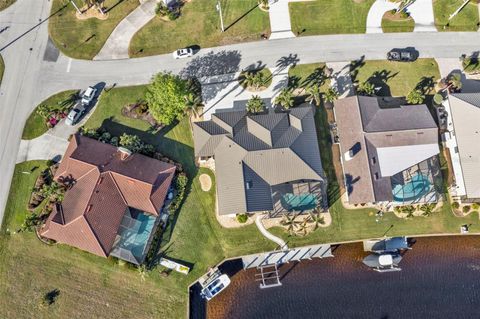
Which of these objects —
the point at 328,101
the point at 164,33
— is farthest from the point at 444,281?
the point at 164,33

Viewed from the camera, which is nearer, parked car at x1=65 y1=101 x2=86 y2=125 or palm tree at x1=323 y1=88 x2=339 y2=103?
palm tree at x1=323 y1=88 x2=339 y2=103

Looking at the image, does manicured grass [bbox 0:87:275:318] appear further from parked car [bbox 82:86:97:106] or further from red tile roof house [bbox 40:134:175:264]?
parked car [bbox 82:86:97:106]

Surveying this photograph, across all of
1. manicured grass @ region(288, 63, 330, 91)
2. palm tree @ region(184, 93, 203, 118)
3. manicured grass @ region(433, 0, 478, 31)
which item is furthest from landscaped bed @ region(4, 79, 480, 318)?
manicured grass @ region(433, 0, 478, 31)

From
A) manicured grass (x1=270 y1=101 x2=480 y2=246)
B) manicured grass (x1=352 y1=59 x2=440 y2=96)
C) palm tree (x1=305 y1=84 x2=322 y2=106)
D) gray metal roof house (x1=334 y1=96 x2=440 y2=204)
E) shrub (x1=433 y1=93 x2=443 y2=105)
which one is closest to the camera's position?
gray metal roof house (x1=334 y1=96 x2=440 y2=204)

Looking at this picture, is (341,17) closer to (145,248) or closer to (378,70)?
(378,70)

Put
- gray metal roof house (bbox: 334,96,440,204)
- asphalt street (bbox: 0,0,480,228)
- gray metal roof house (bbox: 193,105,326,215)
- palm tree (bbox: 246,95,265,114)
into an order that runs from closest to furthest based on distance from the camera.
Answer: gray metal roof house (bbox: 193,105,326,215), gray metal roof house (bbox: 334,96,440,204), palm tree (bbox: 246,95,265,114), asphalt street (bbox: 0,0,480,228)

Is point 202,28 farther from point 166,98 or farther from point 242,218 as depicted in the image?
point 242,218
